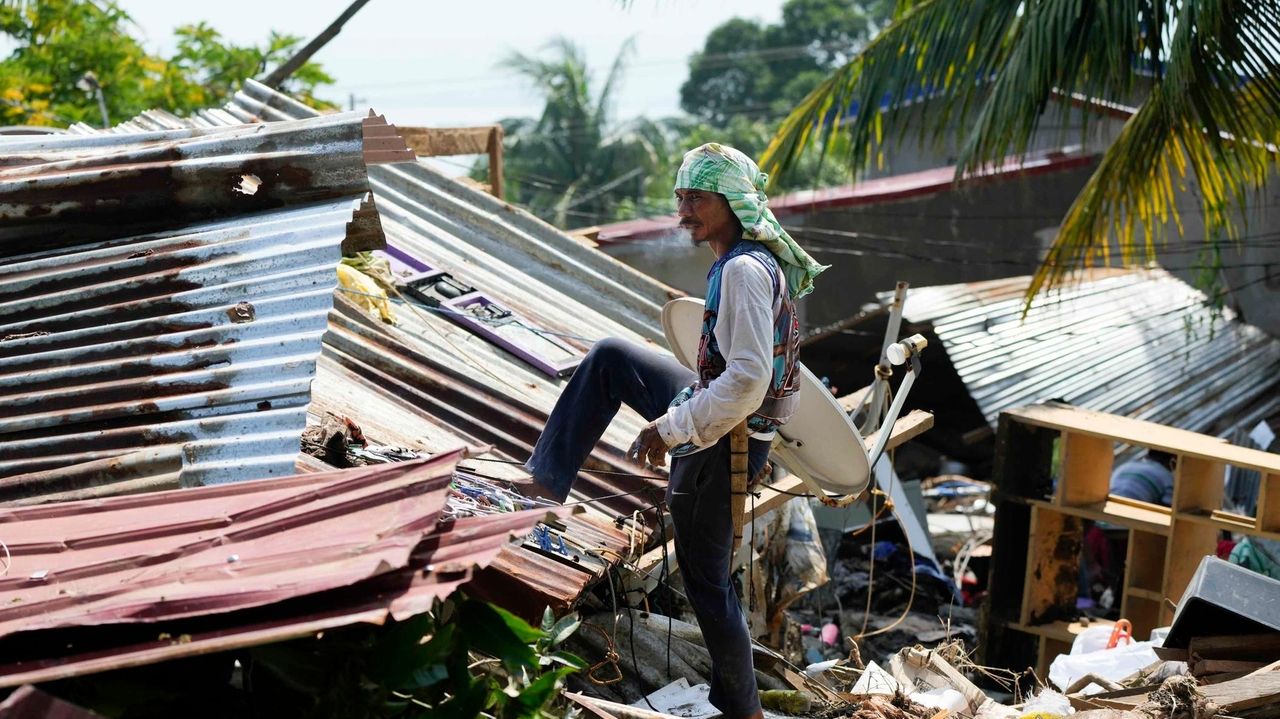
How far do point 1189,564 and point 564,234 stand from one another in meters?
4.37

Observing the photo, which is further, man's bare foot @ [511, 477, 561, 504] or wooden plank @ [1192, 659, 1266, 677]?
wooden plank @ [1192, 659, 1266, 677]

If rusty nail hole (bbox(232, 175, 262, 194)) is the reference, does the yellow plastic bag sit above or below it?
below

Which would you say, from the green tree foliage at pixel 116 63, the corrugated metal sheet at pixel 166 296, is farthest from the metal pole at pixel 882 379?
the green tree foliage at pixel 116 63

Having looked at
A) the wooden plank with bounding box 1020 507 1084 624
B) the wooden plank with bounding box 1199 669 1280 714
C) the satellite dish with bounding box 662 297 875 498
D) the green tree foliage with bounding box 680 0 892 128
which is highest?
the green tree foliage with bounding box 680 0 892 128

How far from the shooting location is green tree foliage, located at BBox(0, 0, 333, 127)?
15750mm

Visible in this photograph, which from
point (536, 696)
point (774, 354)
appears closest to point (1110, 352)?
point (774, 354)

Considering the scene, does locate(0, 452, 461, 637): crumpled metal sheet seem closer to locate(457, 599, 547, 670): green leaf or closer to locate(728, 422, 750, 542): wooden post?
locate(457, 599, 547, 670): green leaf

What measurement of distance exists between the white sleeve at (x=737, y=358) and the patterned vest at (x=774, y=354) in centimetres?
6

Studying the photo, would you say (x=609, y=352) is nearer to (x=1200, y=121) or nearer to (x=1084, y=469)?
(x=1084, y=469)

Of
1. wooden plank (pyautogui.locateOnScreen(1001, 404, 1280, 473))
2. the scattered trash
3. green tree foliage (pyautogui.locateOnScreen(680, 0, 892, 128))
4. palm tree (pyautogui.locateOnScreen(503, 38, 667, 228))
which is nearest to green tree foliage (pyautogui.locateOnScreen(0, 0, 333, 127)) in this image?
wooden plank (pyautogui.locateOnScreen(1001, 404, 1280, 473))

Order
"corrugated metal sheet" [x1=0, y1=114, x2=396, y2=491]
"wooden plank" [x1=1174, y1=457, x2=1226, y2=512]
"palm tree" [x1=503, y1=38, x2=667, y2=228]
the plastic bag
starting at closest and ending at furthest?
"corrugated metal sheet" [x1=0, y1=114, x2=396, y2=491] → the plastic bag → "wooden plank" [x1=1174, y1=457, x2=1226, y2=512] → "palm tree" [x1=503, y1=38, x2=667, y2=228]

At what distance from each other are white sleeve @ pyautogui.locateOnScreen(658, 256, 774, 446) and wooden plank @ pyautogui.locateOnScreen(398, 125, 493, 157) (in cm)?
510

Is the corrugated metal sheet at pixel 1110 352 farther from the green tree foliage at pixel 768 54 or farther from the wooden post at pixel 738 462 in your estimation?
the green tree foliage at pixel 768 54

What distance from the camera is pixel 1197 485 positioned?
7.91 m
